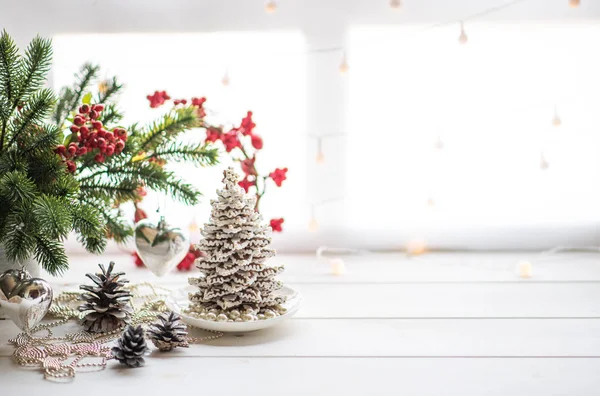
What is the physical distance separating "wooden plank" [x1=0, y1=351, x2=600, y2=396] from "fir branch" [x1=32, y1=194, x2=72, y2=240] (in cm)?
20

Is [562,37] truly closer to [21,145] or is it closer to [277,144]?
[277,144]

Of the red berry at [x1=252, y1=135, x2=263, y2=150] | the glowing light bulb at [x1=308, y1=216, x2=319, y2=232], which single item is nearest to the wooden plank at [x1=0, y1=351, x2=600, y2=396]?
the red berry at [x1=252, y1=135, x2=263, y2=150]

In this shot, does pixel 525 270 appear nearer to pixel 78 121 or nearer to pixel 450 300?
pixel 450 300

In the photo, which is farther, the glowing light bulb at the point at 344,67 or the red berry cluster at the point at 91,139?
the glowing light bulb at the point at 344,67

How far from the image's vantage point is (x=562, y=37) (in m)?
1.69

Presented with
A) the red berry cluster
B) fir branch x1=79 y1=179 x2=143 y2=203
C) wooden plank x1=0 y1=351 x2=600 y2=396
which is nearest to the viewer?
wooden plank x1=0 y1=351 x2=600 y2=396

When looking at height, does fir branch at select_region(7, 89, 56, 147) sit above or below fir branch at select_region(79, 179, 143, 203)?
above

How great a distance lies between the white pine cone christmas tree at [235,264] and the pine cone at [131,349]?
0.45 feet

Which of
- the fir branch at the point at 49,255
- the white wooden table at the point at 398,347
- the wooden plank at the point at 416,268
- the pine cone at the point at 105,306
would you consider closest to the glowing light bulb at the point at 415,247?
the wooden plank at the point at 416,268

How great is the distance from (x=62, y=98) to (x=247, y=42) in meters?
0.55

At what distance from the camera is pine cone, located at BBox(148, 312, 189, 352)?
1.02 metres

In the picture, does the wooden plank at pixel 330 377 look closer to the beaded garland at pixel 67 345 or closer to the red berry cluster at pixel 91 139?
the beaded garland at pixel 67 345

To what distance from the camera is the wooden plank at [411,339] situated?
1.02 metres

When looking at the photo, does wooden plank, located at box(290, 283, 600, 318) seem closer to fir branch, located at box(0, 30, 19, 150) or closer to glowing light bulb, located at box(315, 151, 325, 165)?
glowing light bulb, located at box(315, 151, 325, 165)
